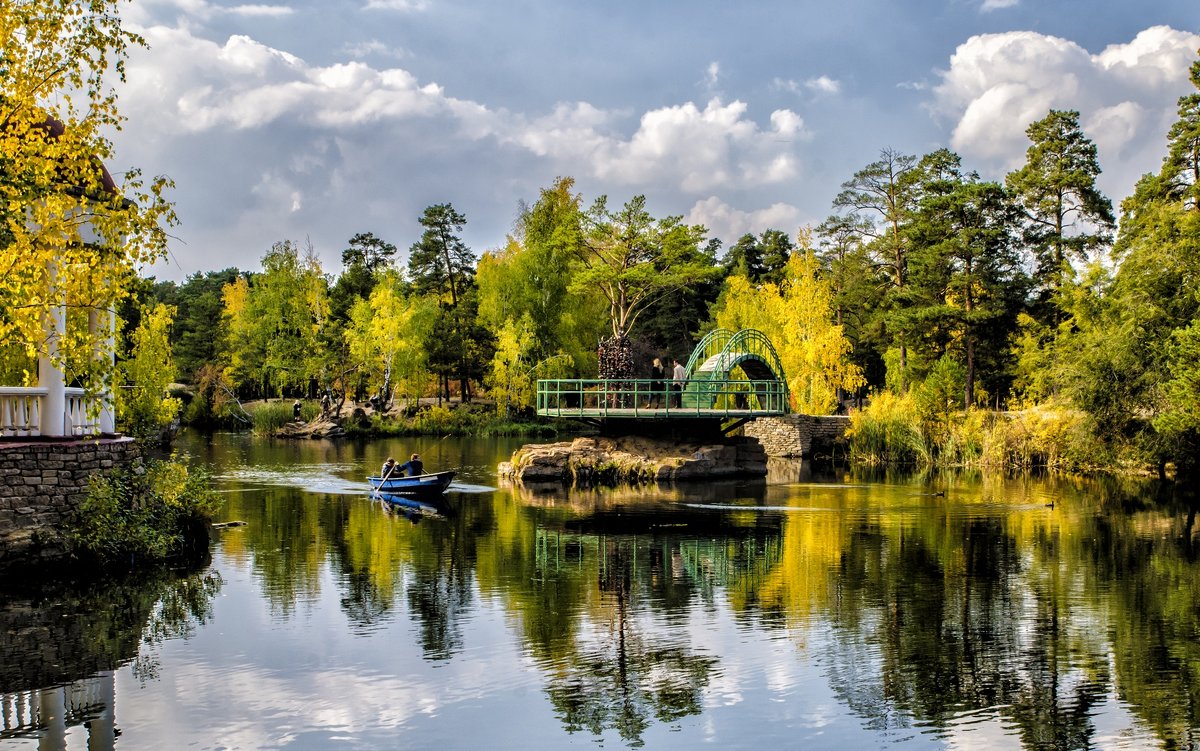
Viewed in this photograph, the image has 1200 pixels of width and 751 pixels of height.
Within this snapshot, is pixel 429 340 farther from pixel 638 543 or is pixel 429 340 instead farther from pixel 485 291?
pixel 638 543

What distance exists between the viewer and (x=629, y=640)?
12422mm

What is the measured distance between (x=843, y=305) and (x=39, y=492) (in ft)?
142

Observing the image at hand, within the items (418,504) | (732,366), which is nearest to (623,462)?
(732,366)

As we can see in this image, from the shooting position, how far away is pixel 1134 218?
120 ft

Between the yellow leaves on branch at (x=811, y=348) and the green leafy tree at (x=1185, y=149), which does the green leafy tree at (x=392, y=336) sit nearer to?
the yellow leaves on branch at (x=811, y=348)

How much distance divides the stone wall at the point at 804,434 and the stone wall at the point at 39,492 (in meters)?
29.7

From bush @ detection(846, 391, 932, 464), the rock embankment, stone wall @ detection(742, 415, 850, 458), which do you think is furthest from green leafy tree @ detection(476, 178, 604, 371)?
the rock embankment

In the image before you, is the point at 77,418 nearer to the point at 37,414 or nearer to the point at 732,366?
the point at 37,414

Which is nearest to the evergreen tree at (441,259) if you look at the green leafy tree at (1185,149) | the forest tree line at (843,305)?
the forest tree line at (843,305)

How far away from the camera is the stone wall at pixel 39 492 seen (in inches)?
587

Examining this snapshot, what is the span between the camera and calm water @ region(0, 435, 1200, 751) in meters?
9.49

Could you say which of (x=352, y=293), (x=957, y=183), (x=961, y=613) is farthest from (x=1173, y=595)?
(x=352, y=293)

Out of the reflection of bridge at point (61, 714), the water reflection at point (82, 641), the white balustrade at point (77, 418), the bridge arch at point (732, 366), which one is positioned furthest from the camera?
the bridge arch at point (732, 366)

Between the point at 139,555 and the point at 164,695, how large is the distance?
6.81 meters
